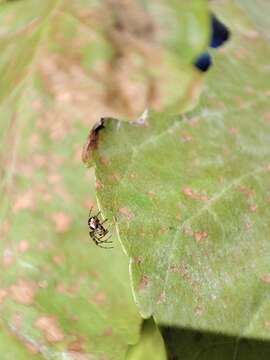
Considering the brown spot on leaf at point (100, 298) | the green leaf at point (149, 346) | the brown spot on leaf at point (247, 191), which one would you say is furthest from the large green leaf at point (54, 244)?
the brown spot on leaf at point (247, 191)

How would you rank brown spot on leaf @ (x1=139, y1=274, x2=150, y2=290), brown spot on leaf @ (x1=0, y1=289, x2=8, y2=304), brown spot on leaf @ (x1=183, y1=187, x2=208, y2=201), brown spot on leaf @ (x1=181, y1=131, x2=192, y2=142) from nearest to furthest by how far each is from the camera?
brown spot on leaf @ (x1=139, y1=274, x2=150, y2=290)
brown spot on leaf @ (x1=183, y1=187, x2=208, y2=201)
brown spot on leaf @ (x1=181, y1=131, x2=192, y2=142)
brown spot on leaf @ (x1=0, y1=289, x2=8, y2=304)

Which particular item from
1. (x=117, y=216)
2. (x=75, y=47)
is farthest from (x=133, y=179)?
(x=75, y=47)

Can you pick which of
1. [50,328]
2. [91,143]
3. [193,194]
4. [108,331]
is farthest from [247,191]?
[50,328]

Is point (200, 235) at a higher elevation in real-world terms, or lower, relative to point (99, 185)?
lower

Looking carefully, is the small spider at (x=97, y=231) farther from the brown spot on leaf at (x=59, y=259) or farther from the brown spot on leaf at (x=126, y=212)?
the brown spot on leaf at (x=126, y=212)

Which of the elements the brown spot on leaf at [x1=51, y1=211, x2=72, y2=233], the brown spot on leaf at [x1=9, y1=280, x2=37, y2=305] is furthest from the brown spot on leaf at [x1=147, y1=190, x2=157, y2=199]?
the brown spot on leaf at [x1=9, y1=280, x2=37, y2=305]

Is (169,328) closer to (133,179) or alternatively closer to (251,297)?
(251,297)

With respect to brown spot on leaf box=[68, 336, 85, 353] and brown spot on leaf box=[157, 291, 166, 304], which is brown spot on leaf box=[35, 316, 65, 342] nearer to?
brown spot on leaf box=[68, 336, 85, 353]

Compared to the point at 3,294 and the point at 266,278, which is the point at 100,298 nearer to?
the point at 3,294
